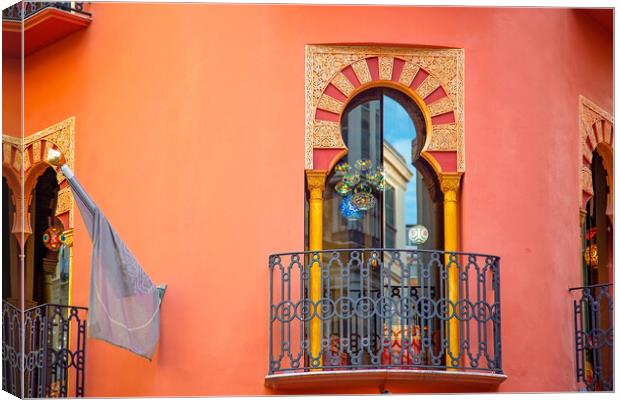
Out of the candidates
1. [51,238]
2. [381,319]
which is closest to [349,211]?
[381,319]

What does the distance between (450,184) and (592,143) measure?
1114 mm

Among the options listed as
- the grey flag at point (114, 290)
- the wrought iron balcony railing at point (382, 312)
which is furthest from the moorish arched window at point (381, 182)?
the grey flag at point (114, 290)

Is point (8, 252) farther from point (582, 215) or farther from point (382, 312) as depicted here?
point (582, 215)

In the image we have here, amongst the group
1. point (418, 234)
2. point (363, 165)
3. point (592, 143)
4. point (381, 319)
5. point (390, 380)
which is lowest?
point (390, 380)

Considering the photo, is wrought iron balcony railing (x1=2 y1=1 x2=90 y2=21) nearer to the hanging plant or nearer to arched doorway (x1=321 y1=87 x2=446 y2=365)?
arched doorway (x1=321 y1=87 x2=446 y2=365)

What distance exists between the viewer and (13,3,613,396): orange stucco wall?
11.4 metres

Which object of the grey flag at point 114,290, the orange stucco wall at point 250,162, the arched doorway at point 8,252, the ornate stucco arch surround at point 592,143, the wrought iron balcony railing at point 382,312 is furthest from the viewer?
the ornate stucco arch surround at point 592,143

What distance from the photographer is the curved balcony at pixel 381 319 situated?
437 inches

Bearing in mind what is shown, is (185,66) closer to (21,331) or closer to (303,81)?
(303,81)

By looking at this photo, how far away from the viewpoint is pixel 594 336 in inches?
454

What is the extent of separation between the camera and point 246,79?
11586 mm

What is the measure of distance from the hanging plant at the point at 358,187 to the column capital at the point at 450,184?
1.25 feet

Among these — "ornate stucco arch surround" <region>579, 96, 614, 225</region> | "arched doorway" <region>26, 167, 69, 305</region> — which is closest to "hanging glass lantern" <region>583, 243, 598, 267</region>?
"ornate stucco arch surround" <region>579, 96, 614, 225</region>

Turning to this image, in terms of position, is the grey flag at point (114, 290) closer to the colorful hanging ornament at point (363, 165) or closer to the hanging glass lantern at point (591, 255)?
the colorful hanging ornament at point (363, 165)
